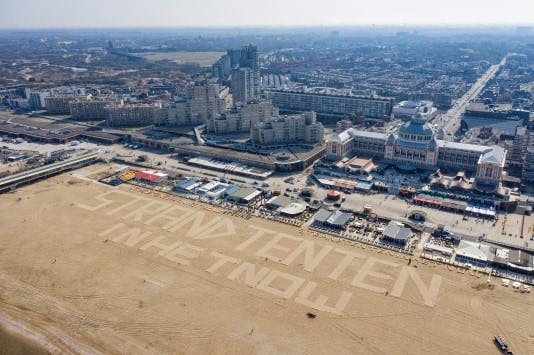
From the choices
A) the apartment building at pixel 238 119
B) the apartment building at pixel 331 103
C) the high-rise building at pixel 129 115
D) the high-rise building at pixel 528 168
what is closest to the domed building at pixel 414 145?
the high-rise building at pixel 528 168

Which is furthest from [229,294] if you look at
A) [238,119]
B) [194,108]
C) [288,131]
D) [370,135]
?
[194,108]

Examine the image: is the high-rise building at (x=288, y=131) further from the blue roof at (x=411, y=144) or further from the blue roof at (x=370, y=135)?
the blue roof at (x=411, y=144)

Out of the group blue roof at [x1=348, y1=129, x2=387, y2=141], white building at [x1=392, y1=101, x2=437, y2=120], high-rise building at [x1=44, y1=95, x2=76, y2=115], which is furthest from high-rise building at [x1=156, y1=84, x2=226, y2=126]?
white building at [x1=392, y1=101, x2=437, y2=120]

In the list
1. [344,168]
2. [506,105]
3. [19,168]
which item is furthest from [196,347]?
[506,105]

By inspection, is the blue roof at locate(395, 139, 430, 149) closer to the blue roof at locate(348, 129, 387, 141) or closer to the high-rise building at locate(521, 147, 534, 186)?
the blue roof at locate(348, 129, 387, 141)

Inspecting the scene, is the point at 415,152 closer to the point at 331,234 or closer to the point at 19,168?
the point at 331,234

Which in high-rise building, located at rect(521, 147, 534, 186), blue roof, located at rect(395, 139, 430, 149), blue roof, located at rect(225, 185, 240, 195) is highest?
blue roof, located at rect(395, 139, 430, 149)
